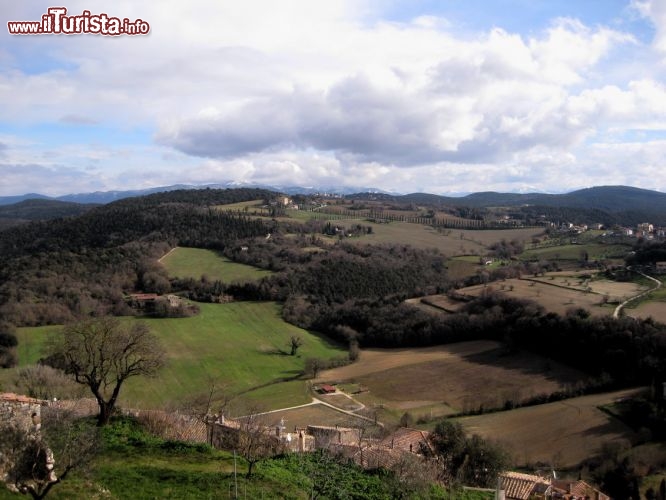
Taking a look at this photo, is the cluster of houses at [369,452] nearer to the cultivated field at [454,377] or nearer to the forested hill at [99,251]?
the cultivated field at [454,377]

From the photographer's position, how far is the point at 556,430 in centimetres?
3769

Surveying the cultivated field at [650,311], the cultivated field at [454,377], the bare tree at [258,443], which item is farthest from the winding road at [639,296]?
the bare tree at [258,443]

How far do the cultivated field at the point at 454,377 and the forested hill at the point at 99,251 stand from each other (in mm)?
35719

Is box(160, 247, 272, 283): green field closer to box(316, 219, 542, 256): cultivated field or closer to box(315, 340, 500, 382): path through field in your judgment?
box(316, 219, 542, 256): cultivated field

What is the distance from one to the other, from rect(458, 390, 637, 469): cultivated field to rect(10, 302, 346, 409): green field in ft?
56.7

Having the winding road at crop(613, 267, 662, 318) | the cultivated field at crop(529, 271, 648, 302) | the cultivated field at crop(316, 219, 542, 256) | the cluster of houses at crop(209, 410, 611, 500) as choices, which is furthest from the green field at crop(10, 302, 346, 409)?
the cultivated field at crop(316, 219, 542, 256)

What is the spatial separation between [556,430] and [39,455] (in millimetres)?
34977

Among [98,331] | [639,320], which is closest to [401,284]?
[639,320]

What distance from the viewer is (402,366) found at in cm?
5884

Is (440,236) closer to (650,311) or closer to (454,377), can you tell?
(650,311)

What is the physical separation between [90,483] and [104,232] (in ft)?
319

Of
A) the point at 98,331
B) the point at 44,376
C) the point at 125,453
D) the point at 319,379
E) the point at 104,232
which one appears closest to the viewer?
the point at 125,453

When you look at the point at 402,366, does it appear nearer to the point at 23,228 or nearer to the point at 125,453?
the point at 125,453

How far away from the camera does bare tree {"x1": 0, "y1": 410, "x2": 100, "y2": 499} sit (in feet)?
37.0
